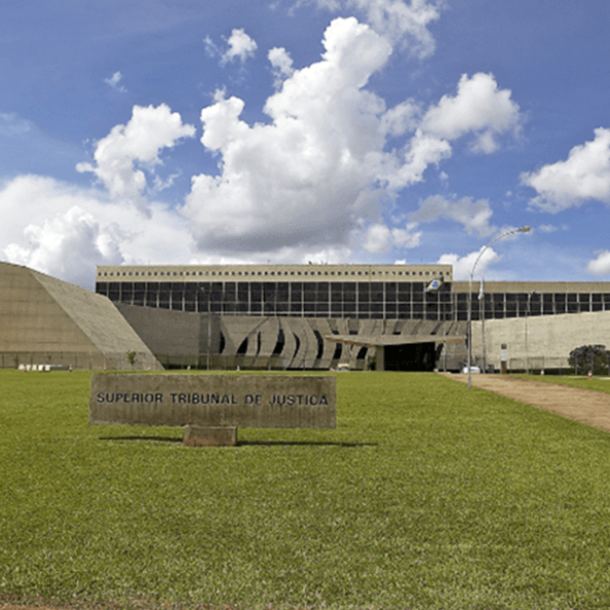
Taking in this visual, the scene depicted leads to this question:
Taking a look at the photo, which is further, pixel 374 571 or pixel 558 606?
pixel 374 571

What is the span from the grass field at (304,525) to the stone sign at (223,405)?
44 centimetres

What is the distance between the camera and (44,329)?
210 feet

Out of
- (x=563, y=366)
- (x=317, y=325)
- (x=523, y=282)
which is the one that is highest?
(x=523, y=282)

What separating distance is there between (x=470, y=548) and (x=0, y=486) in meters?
5.27

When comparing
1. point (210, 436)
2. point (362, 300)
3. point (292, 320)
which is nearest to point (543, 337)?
point (362, 300)

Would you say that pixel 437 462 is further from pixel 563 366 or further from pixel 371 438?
pixel 563 366

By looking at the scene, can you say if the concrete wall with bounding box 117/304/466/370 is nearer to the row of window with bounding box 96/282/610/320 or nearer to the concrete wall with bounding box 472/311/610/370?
the concrete wall with bounding box 472/311/610/370

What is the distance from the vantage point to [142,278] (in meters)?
111

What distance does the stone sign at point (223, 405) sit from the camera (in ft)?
30.9

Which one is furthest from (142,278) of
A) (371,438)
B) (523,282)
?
(371,438)

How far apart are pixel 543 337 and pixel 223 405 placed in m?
77.6

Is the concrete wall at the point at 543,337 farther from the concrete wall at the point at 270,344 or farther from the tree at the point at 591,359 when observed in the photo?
the concrete wall at the point at 270,344

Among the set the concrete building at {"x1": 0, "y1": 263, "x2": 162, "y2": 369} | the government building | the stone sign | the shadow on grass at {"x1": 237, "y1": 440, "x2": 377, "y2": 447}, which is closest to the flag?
the government building

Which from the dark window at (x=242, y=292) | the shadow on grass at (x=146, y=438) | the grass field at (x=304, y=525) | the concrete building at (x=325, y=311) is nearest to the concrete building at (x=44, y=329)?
the concrete building at (x=325, y=311)
